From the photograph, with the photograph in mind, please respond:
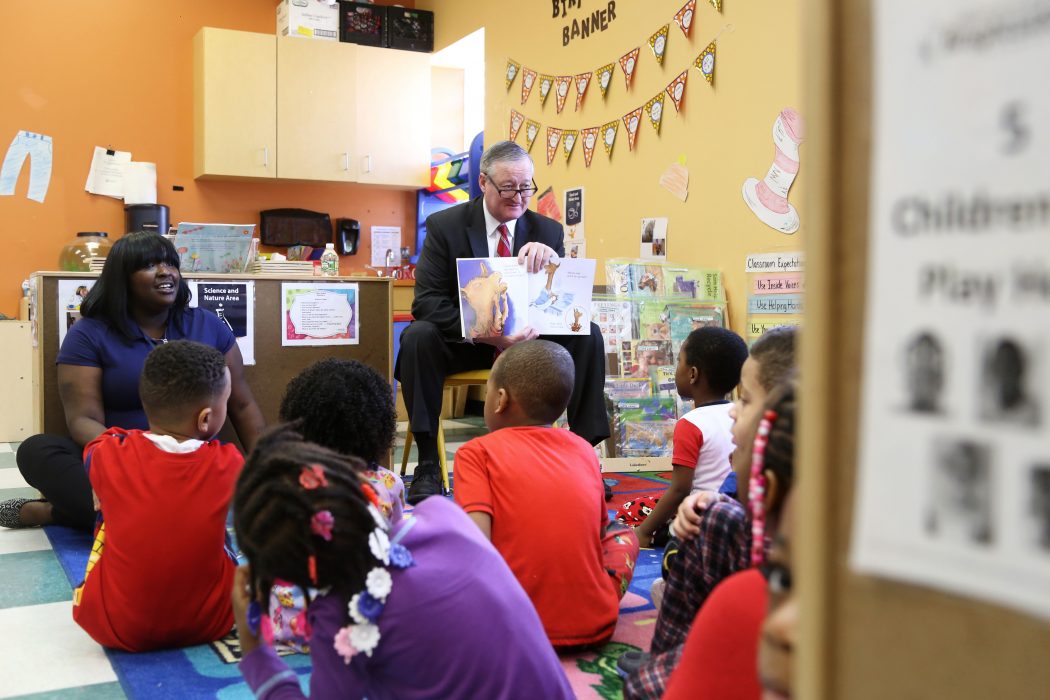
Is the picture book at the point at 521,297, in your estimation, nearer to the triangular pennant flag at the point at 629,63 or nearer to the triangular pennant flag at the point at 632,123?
the triangular pennant flag at the point at 632,123

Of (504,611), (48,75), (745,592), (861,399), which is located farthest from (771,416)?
(48,75)

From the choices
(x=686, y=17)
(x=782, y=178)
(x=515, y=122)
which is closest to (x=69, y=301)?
(x=782, y=178)

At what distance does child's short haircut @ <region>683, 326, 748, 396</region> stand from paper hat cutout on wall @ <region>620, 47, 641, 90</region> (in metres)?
2.03

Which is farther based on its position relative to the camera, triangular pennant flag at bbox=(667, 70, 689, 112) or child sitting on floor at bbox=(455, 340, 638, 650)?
triangular pennant flag at bbox=(667, 70, 689, 112)

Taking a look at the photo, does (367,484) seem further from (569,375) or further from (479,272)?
(479,272)

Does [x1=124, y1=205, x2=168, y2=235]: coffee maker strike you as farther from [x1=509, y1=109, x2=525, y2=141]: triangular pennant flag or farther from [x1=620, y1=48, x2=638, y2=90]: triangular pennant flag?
[x1=620, y1=48, x2=638, y2=90]: triangular pennant flag

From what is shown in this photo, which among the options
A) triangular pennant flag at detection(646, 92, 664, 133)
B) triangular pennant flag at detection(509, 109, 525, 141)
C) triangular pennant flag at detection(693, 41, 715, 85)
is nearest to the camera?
A: triangular pennant flag at detection(693, 41, 715, 85)

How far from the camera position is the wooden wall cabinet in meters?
5.15

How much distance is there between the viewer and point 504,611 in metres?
0.99

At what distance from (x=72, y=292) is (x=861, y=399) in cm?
285

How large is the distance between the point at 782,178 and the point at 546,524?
2077mm

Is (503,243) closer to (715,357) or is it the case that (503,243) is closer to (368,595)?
(715,357)

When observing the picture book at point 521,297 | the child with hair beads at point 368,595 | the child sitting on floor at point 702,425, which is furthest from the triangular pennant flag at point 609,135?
the child with hair beads at point 368,595

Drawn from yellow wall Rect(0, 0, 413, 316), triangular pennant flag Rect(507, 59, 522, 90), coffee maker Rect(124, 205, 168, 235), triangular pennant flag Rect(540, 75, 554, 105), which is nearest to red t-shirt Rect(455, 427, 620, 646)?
triangular pennant flag Rect(540, 75, 554, 105)
